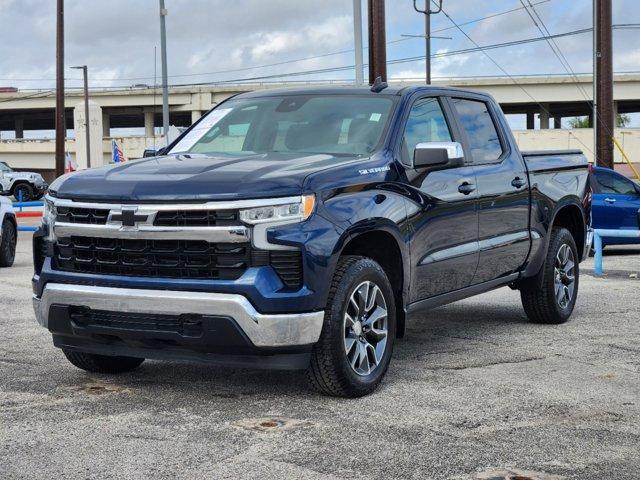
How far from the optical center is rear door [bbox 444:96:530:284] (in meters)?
7.57

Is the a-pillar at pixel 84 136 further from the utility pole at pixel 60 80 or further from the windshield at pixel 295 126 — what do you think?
the windshield at pixel 295 126

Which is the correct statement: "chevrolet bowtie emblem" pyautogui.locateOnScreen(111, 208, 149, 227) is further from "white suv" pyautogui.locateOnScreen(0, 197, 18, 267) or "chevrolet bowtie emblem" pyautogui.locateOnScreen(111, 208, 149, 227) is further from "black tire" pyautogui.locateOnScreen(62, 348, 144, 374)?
"white suv" pyautogui.locateOnScreen(0, 197, 18, 267)

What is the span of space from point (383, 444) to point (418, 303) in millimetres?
1952

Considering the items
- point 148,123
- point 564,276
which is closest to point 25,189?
point 564,276

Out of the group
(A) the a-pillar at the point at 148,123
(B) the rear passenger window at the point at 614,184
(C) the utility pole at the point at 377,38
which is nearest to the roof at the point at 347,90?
(B) the rear passenger window at the point at 614,184

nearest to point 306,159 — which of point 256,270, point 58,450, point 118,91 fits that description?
point 256,270

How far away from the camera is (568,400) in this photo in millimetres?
5945

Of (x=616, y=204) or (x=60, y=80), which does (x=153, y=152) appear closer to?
(x=616, y=204)

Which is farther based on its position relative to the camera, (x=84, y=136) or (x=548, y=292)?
(x=84, y=136)

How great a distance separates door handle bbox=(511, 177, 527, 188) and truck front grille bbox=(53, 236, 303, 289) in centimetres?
306

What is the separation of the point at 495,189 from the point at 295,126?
1.70 m

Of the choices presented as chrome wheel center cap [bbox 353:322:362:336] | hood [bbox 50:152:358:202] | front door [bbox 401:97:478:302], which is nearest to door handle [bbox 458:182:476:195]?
front door [bbox 401:97:478:302]

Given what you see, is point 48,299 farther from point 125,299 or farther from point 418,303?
point 418,303

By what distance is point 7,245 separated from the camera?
1493 centimetres
